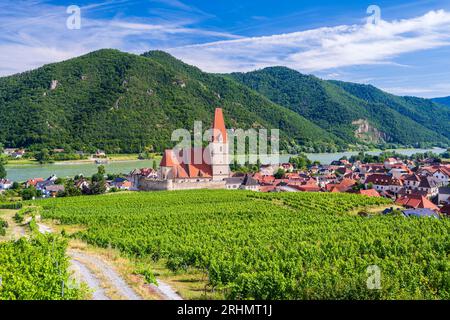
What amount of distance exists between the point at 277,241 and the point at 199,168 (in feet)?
115

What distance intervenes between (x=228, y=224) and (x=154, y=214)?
7.91 meters

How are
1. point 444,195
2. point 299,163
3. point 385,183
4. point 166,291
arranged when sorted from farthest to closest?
point 299,163 → point 385,183 → point 444,195 → point 166,291

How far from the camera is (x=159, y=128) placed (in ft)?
453

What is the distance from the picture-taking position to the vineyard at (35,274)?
1185cm

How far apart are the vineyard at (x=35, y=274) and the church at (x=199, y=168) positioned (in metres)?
34.5

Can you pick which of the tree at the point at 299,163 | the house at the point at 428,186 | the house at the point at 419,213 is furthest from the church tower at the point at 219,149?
the tree at the point at 299,163

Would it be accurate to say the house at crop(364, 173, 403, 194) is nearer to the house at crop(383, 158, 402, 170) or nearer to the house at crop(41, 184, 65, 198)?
the house at crop(383, 158, 402, 170)

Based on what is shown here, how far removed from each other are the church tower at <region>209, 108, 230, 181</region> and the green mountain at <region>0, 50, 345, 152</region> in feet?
229

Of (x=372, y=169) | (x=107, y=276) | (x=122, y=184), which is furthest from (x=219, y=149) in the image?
(x=372, y=169)

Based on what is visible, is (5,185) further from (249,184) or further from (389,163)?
(389,163)

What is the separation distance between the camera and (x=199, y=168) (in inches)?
2239
